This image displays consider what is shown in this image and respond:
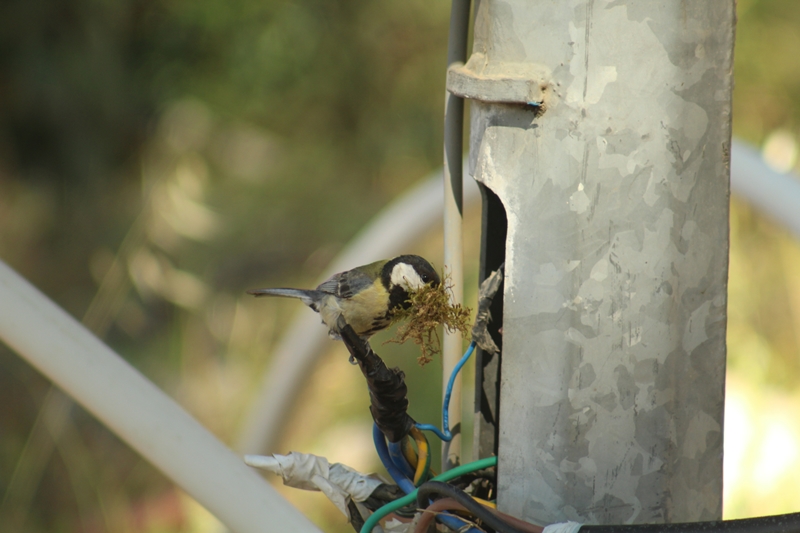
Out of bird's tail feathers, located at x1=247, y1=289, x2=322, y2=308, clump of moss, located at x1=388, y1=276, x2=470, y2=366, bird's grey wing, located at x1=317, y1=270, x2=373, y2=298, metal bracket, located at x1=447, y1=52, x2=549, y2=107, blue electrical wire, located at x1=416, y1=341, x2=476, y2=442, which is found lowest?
blue electrical wire, located at x1=416, y1=341, x2=476, y2=442

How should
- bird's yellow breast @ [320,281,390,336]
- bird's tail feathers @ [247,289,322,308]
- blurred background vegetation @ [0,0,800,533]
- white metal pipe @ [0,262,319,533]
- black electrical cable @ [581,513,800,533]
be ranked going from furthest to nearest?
1. blurred background vegetation @ [0,0,800,533]
2. bird's tail feathers @ [247,289,322,308]
3. bird's yellow breast @ [320,281,390,336]
4. white metal pipe @ [0,262,319,533]
5. black electrical cable @ [581,513,800,533]

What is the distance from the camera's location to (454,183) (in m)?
0.83

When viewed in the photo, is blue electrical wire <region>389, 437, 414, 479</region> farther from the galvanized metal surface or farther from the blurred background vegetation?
the blurred background vegetation

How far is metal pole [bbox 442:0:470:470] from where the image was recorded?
2.68ft

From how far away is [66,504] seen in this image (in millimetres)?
2951

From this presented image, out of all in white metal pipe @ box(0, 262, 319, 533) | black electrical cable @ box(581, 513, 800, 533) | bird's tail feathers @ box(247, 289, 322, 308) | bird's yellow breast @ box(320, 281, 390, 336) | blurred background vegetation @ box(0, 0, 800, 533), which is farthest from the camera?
blurred background vegetation @ box(0, 0, 800, 533)

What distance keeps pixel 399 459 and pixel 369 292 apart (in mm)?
244

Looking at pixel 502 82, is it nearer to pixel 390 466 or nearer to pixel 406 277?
pixel 406 277

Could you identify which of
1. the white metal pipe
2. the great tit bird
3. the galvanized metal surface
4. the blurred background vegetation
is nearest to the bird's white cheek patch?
the great tit bird

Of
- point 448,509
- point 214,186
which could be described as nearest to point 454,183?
point 448,509

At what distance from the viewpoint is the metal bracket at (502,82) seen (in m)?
0.68

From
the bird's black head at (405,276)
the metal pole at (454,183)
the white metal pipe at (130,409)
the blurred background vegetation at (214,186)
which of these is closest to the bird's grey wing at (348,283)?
the bird's black head at (405,276)

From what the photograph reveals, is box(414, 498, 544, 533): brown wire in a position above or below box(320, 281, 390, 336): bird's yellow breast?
below

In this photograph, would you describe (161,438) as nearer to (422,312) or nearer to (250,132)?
(422,312)
